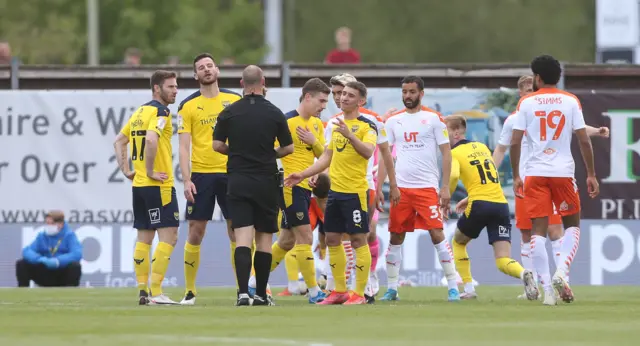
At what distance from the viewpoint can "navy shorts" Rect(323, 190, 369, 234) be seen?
16.3m

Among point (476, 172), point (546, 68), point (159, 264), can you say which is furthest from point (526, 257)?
point (159, 264)

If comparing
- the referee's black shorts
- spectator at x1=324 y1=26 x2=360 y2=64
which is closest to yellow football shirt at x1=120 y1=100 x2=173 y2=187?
the referee's black shorts

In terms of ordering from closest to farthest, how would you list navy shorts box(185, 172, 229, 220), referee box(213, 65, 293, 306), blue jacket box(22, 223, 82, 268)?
referee box(213, 65, 293, 306) → navy shorts box(185, 172, 229, 220) → blue jacket box(22, 223, 82, 268)

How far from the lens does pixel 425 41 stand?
5938 cm

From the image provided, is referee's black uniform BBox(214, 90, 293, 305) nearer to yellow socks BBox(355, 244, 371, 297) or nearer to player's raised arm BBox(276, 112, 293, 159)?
player's raised arm BBox(276, 112, 293, 159)

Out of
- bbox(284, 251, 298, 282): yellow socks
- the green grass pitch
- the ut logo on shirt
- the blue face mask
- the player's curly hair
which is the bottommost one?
the green grass pitch

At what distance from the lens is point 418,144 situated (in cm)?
1728

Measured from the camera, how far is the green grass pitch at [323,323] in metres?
11.9

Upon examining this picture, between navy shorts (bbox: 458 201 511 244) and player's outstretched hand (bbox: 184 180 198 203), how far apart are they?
125 inches

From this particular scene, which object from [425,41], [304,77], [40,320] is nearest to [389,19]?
[425,41]

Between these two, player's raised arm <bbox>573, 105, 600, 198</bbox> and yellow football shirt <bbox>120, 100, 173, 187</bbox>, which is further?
yellow football shirt <bbox>120, 100, 173, 187</bbox>

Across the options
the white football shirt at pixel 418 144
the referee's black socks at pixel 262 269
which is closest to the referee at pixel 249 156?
the referee's black socks at pixel 262 269

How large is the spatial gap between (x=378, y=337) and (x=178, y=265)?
1136 centimetres

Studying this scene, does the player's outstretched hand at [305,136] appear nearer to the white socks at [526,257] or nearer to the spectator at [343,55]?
the white socks at [526,257]
